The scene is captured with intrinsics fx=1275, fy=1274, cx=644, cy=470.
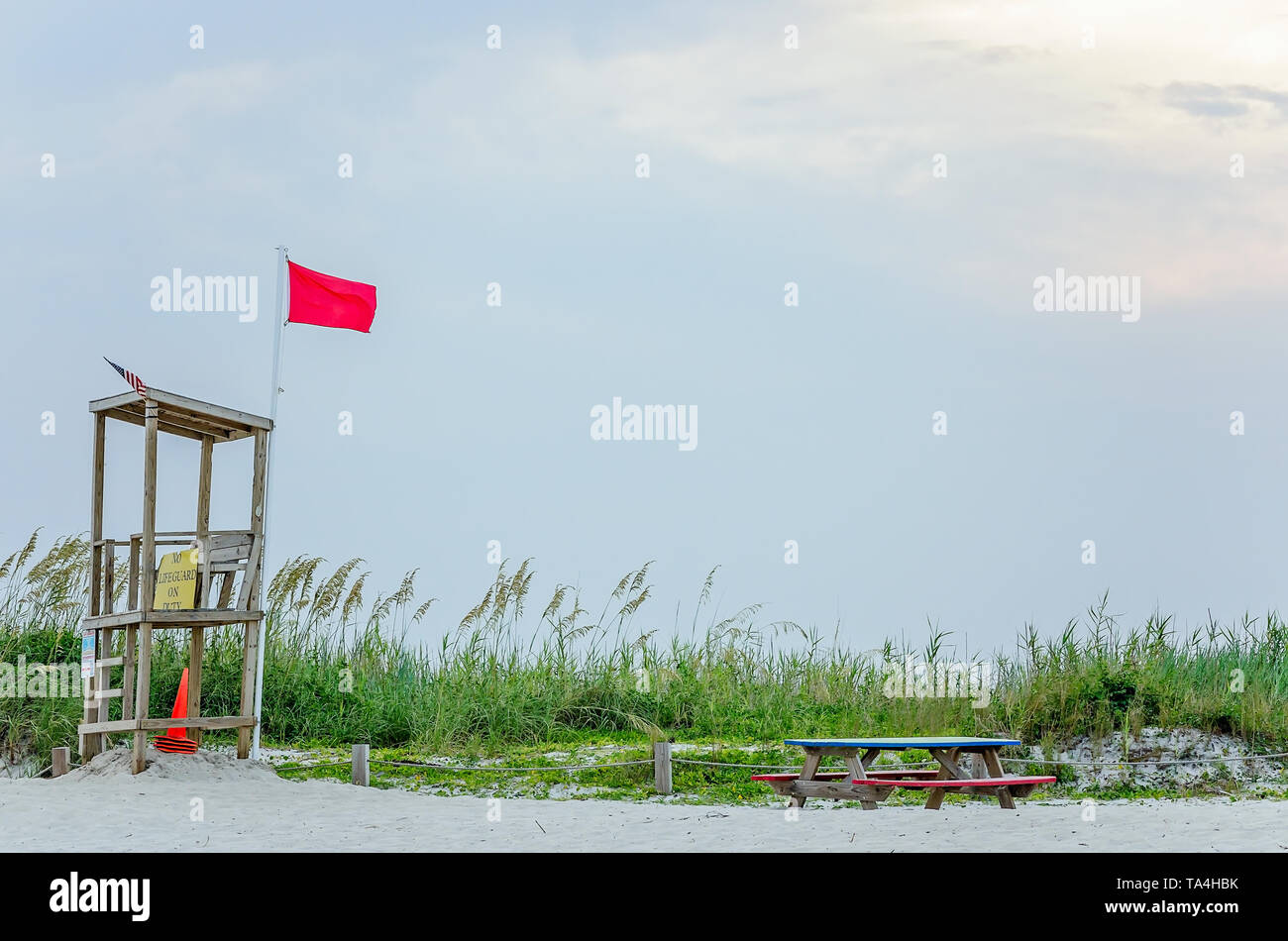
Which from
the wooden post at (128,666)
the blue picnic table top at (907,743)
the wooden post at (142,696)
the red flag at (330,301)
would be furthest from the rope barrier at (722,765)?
Answer: the red flag at (330,301)

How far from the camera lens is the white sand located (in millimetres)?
8117

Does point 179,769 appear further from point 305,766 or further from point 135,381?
point 135,381

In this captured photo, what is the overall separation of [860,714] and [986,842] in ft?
20.4

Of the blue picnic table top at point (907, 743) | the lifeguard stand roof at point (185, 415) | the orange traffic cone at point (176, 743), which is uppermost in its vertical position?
the lifeguard stand roof at point (185, 415)

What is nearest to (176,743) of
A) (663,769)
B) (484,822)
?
(484,822)

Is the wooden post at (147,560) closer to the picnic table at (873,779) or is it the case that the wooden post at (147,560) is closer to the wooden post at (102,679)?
the wooden post at (102,679)

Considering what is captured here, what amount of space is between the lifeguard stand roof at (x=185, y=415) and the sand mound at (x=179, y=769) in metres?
2.97

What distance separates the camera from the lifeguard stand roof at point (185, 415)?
11.2 metres

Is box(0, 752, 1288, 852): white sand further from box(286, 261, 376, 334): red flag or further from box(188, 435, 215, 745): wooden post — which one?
box(286, 261, 376, 334): red flag

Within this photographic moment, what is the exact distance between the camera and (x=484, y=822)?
9.34 meters

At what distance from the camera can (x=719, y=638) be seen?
610 inches

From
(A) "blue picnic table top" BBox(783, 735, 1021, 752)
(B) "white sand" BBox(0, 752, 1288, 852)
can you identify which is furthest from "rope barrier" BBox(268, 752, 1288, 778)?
(A) "blue picnic table top" BBox(783, 735, 1021, 752)
